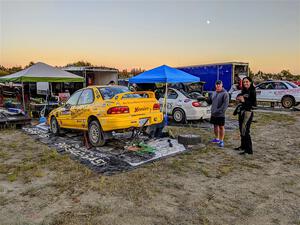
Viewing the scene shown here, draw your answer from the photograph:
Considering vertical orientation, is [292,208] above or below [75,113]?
below

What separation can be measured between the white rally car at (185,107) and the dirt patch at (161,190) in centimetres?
341

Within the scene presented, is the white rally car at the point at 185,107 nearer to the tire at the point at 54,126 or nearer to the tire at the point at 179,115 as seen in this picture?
the tire at the point at 179,115

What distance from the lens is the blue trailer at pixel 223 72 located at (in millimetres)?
17000

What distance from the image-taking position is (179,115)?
30.6 feet

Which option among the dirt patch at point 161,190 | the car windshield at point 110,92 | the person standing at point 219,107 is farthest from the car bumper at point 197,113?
the car windshield at point 110,92

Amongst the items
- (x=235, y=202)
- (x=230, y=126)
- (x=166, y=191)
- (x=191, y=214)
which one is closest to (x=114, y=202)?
(x=166, y=191)

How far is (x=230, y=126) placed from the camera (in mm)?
8859

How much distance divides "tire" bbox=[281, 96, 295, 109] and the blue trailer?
4024 millimetres

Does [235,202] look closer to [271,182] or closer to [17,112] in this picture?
[271,182]

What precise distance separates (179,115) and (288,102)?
27.0ft

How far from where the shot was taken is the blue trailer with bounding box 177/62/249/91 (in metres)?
17.0

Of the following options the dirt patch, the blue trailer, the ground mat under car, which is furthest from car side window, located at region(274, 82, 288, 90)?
the ground mat under car

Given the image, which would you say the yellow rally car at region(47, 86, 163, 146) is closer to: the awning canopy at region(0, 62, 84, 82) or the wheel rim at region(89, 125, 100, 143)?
the wheel rim at region(89, 125, 100, 143)

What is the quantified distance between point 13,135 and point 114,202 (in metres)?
6.07
